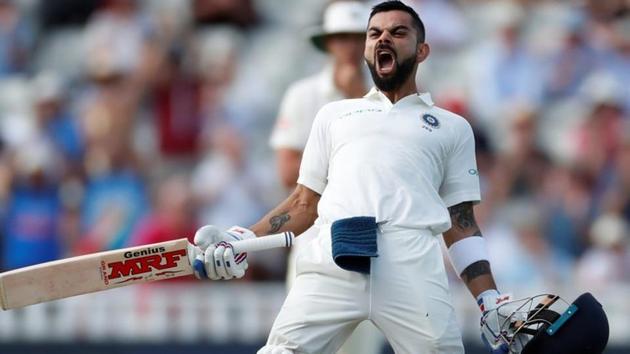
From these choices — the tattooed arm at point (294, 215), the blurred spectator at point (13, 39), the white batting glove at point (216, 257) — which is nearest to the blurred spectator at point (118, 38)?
the blurred spectator at point (13, 39)

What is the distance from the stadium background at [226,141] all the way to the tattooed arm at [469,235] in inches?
142

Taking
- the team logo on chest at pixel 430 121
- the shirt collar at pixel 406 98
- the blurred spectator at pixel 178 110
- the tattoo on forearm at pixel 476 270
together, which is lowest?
the blurred spectator at pixel 178 110

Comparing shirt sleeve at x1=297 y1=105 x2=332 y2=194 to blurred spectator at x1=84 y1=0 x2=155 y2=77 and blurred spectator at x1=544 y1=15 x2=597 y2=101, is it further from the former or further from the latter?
blurred spectator at x1=84 y1=0 x2=155 y2=77

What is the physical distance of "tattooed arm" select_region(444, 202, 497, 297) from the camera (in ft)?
17.9

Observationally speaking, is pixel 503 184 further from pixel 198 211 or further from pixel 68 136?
pixel 68 136

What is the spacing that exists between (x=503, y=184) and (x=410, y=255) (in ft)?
17.0

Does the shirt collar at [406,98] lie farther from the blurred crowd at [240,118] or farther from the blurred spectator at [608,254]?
the blurred spectator at [608,254]

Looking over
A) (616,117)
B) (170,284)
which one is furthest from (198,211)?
(616,117)

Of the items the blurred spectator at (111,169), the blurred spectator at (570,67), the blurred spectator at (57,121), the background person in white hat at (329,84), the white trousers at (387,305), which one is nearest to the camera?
the white trousers at (387,305)

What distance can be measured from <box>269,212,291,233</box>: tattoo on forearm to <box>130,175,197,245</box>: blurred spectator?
13.8ft

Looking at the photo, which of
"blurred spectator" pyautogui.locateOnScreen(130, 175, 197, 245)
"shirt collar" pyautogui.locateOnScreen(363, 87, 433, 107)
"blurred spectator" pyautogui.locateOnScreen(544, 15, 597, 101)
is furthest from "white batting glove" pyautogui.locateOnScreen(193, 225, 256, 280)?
"blurred spectator" pyautogui.locateOnScreen(544, 15, 597, 101)

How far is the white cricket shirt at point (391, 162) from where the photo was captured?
5199 mm

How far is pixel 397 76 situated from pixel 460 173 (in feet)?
1.34

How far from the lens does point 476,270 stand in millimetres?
5477
